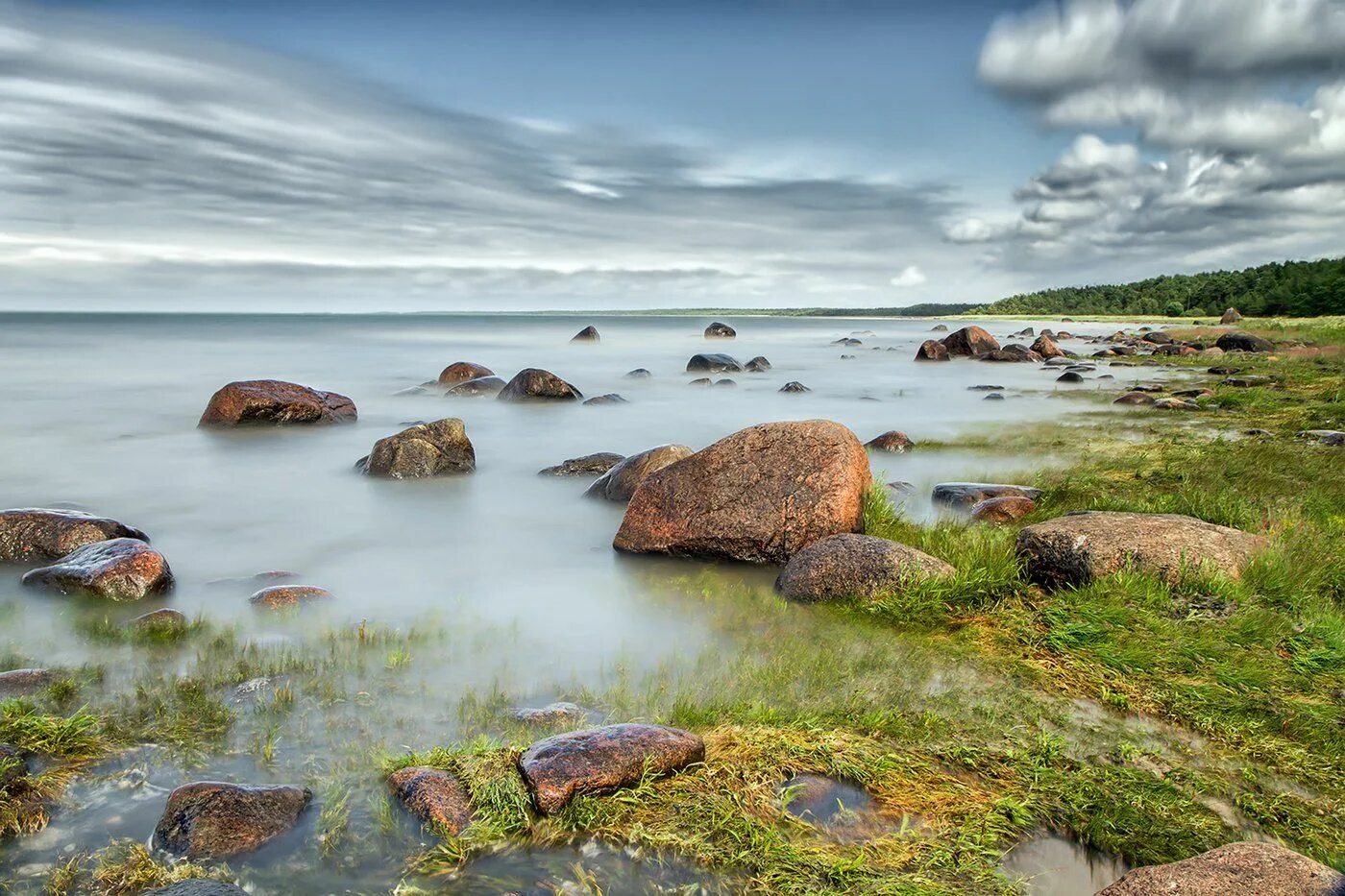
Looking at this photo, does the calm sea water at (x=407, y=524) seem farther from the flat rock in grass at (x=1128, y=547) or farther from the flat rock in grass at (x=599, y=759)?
the flat rock in grass at (x=1128, y=547)

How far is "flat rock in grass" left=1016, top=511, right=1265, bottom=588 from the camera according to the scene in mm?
6934

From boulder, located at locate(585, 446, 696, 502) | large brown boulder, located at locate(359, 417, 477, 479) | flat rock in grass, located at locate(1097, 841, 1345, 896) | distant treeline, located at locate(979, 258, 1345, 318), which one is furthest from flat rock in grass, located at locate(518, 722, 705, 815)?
distant treeline, located at locate(979, 258, 1345, 318)

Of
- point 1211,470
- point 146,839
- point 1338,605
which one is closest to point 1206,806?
point 1338,605

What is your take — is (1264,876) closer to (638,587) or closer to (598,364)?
(638,587)

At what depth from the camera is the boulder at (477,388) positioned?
2656 centimetres

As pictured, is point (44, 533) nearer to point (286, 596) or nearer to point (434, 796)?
point (286, 596)

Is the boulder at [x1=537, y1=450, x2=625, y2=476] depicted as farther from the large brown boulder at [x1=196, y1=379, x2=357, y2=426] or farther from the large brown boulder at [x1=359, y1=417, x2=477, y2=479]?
the large brown boulder at [x1=196, y1=379, x2=357, y2=426]

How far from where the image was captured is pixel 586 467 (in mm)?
14141

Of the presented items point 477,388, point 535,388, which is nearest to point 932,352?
point 535,388

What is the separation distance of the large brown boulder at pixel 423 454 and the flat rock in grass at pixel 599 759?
33.2 ft

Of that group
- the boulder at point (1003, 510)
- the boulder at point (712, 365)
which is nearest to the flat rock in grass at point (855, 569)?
the boulder at point (1003, 510)

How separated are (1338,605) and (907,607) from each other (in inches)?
137

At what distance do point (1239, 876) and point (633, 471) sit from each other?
353 inches

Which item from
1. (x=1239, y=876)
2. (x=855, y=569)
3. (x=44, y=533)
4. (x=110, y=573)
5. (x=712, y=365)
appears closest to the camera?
(x=1239, y=876)
